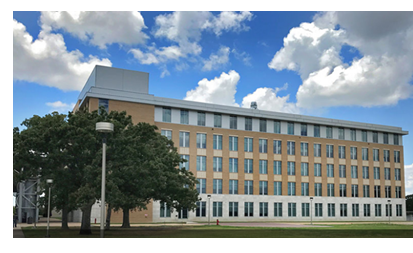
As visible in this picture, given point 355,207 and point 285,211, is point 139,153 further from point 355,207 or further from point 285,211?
point 355,207

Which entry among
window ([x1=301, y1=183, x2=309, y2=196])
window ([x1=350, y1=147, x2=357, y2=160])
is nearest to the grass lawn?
window ([x1=301, y1=183, x2=309, y2=196])

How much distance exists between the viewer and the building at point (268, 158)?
6419 centimetres

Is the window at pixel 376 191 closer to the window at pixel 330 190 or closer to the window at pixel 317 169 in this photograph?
the window at pixel 330 190

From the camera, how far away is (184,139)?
67.9 m

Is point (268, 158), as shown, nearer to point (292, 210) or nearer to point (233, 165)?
point (233, 165)

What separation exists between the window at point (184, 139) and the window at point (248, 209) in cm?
1402

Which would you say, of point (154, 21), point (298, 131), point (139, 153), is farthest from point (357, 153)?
point (139, 153)

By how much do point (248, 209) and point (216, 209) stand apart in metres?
5.74

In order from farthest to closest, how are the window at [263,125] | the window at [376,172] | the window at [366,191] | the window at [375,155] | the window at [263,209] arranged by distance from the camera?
the window at [376,172] → the window at [375,155] → the window at [366,191] → the window at [263,125] → the window at [263,209]

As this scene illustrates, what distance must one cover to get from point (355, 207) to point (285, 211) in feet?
49.6

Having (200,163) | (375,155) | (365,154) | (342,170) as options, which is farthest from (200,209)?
(375,155)

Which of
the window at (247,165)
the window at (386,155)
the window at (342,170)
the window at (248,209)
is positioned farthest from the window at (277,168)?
the window at (386,155)

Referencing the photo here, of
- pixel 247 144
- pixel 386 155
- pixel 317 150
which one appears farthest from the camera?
pixel 386 155
